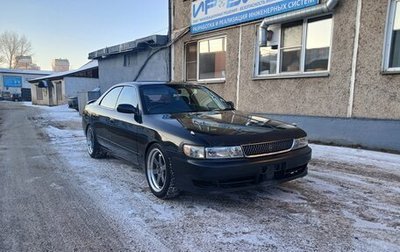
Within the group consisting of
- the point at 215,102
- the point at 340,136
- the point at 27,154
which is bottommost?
the point at 27,154

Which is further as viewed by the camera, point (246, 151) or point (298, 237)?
point (246, 151)

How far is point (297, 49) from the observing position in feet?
26.9

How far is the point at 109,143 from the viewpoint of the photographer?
536 centimetres

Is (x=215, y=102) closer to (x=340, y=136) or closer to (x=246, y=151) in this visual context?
(x=246, y=151)

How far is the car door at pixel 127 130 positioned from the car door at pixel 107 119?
0.60 ft

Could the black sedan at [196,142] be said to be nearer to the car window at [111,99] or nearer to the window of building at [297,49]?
the car window at [111,99]

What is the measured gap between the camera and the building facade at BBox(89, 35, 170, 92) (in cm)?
1293

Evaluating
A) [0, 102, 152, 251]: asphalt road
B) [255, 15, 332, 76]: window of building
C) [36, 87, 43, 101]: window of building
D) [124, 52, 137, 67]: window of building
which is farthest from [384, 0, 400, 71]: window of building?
[36, 87, 43, 101]: window of building

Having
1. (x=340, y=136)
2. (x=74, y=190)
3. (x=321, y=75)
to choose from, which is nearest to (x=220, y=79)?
(x=321, y=75)

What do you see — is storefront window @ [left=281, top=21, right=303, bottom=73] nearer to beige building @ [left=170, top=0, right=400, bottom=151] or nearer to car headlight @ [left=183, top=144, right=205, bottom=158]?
beige building @ [left=170, top=0, right=400, bottom=151]

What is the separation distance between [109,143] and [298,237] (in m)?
3.59

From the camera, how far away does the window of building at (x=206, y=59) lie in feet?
34.4

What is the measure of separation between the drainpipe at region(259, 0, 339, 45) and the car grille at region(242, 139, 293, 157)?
15.8 ft

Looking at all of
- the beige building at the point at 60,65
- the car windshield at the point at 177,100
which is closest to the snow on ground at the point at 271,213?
the car windshield at the point at 177,100
